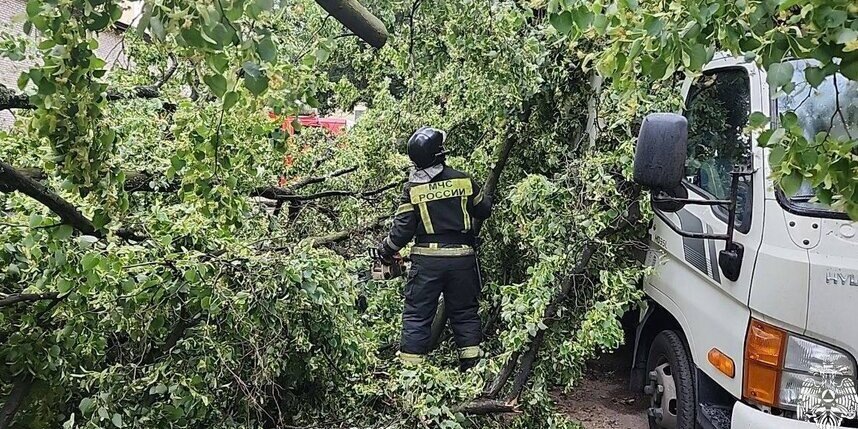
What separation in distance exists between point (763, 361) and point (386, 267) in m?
3.03

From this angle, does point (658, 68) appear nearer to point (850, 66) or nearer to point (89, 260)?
point (850, 66)

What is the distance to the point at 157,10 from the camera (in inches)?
54.2

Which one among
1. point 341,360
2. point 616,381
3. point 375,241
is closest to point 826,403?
point 341,360

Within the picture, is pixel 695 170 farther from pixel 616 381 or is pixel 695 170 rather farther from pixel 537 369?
pixel 616 381

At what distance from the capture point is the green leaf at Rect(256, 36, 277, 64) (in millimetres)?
1595

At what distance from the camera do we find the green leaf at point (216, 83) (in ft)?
5.40

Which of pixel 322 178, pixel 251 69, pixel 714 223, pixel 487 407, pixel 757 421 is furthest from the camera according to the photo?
pixel 322 178

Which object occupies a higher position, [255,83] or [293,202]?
[255,83]

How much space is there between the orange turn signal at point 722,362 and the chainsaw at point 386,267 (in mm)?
2483

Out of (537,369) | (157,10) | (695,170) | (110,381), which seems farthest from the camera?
(537,369)

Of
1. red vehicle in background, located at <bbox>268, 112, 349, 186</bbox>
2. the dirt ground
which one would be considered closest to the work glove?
red vehicle in background, located at <bbox>268, 112, 349, 186</bbox>

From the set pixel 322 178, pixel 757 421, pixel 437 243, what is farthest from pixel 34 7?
pixel 322 178

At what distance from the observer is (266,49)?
161cm

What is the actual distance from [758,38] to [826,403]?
6.34 feet
